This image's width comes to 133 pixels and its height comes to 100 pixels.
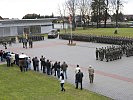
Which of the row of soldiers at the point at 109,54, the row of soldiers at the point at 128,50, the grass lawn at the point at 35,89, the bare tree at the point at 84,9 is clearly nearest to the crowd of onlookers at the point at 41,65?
the grass lawn at the point at 35,89

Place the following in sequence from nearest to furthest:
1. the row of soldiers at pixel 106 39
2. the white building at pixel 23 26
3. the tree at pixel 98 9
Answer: the row of soldiers at pixel 106 39 < the white building at pixel 23 26 < the tree at pixel 98 9

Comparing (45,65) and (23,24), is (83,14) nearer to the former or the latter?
(23,24)

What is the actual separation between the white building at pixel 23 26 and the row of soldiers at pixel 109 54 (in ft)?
111

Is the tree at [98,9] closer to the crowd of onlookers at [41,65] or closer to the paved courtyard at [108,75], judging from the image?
the paved courtyard at [108,75]

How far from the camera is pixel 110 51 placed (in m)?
28.3

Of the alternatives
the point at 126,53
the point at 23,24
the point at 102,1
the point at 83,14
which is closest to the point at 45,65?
the point at 126,53

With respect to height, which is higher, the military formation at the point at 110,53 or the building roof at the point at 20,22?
the building roof at the point at 20,22

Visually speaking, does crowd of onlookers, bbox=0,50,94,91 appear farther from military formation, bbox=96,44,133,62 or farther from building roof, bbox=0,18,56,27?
building roof, bbox=0,18,56,27

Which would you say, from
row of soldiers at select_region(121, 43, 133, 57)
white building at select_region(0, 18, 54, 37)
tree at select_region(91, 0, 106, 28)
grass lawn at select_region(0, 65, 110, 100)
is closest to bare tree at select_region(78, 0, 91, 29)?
tree at select_region(91, 0, 106, 28)

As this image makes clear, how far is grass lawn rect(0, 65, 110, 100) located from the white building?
36868mm

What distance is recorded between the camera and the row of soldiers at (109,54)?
28141mm

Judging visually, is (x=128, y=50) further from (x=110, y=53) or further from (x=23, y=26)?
(x=23, y=26)

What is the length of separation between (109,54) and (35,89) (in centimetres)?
1144

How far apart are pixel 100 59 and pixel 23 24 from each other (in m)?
A: 36.7
